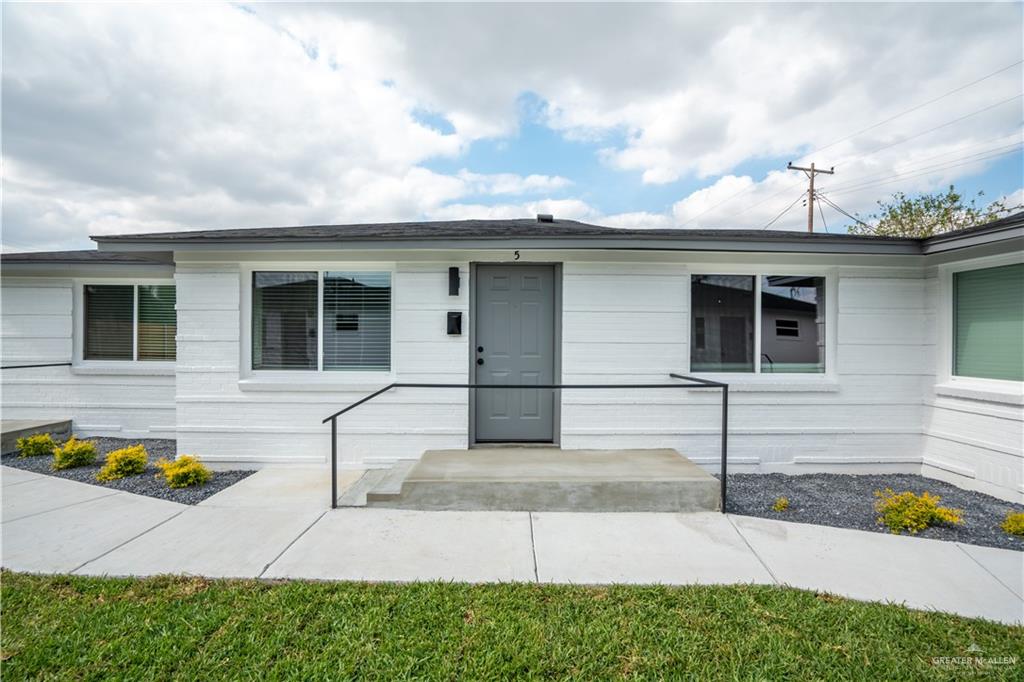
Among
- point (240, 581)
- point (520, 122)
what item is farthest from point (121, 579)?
point (520, 122)

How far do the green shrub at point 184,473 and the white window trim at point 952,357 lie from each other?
8.15 metres

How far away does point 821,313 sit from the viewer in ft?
18.0

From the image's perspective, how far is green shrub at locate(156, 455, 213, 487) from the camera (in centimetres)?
458

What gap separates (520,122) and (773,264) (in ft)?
24.3

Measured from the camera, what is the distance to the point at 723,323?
5.44 m

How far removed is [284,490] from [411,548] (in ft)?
6.64

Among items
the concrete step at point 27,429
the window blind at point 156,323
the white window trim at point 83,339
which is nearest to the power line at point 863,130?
the window blind at point 156,323

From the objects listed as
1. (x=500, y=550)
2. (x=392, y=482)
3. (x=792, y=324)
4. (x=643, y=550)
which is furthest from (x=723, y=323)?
(x=392, y=482)

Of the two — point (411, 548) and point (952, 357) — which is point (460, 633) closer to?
point (411, 548)

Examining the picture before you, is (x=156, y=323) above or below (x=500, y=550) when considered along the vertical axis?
above

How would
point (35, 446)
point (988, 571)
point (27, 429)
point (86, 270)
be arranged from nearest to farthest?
point (988, 571) < point (35, 446) < point (27, 429) < point (86, 270)

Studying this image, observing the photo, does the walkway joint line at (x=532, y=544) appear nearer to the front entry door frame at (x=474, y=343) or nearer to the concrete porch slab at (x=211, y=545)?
the front entry door frame at (x=474, y=343)

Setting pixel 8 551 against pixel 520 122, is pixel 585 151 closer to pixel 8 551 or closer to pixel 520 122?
pixel 520 122

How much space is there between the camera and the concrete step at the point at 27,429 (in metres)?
6.00
